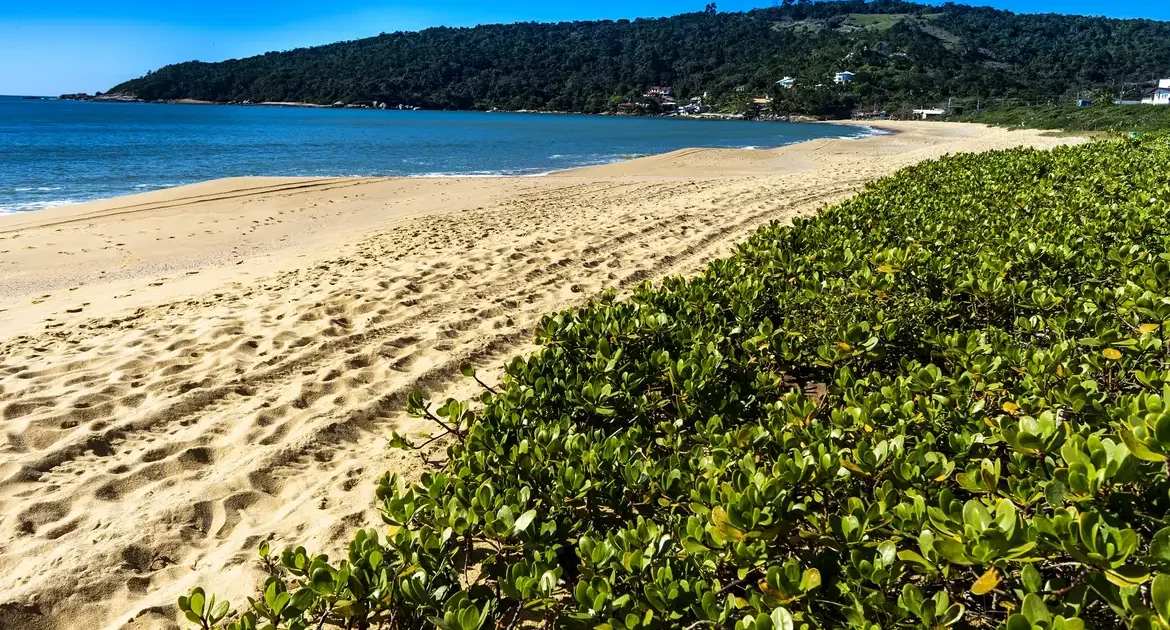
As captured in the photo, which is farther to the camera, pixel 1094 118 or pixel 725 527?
pixel 1094 118

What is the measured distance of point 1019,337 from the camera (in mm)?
2660

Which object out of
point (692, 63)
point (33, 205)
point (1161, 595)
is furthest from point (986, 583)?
point (692, 63)

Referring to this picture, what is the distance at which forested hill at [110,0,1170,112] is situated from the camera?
392 ft

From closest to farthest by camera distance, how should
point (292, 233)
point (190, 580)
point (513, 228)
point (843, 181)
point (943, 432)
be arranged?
point (943, 432), point (190, 580), point (513, 228), point (292, 233), point (843, 181)

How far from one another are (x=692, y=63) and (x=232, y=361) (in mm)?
169447

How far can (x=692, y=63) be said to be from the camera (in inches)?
6299

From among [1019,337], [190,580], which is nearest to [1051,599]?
[1019,337]

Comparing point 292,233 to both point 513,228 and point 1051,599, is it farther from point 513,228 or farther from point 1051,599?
point 1051,599

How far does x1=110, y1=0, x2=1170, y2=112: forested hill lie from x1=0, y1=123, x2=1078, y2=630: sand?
11446 centimetres

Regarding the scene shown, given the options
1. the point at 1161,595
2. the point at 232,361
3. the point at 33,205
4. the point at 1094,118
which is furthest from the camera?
the point at 1094,118

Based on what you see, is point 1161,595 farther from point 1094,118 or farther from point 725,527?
point 1094,118

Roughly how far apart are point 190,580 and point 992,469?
8.91 feet

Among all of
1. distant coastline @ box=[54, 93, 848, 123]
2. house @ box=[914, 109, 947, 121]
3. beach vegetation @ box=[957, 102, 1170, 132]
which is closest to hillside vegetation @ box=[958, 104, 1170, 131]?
beach vegetation @ box=[957, 102, 1170, 132]

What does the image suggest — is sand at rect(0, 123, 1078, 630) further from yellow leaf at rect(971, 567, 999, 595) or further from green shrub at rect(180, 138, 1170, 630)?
yellow leaf at rect(971, 567, 999, 595)
